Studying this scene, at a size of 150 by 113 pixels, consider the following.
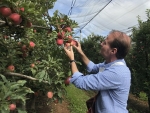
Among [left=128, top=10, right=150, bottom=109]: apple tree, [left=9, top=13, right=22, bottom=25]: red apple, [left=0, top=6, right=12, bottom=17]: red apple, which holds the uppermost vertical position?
[left=0, top=6, right=12, bottom=17]: red apple

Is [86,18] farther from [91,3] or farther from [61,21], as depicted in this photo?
[61,21]

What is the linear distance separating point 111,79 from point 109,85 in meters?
0.05

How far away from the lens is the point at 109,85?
1.84 meters

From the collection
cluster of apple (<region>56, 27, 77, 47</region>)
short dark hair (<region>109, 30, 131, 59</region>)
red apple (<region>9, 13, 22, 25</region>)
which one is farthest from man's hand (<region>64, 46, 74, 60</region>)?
red apple (<region>9, 13, 22, 25</region>)

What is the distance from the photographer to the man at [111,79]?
A: 6.08 ft

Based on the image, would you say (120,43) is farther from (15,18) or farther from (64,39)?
(15,18)

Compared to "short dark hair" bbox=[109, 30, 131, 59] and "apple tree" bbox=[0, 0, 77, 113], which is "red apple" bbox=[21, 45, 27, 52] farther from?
"short dark hair" bbox=[109, 30, 131, 59]

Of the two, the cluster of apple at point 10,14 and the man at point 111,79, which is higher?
the cluster of apple at point 10,14

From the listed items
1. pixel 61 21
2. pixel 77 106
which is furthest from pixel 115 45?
pixel 77 106

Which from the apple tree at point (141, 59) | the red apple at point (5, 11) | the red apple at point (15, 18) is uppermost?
the red apple at point (5, 11)

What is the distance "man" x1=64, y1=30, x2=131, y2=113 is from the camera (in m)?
1.85

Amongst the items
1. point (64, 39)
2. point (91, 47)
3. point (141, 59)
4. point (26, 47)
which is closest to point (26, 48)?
point (26, 47)

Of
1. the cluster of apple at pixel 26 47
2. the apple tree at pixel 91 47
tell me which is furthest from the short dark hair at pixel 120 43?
the apple tree at pixel 91 47

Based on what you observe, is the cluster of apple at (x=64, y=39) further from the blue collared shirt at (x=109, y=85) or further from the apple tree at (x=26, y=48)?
the blue collared shirt at (x=109, y=85)
